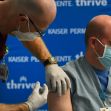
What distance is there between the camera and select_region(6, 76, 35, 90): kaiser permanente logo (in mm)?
2535

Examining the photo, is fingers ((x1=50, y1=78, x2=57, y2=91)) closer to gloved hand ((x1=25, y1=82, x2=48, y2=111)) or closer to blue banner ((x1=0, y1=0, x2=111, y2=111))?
gloved hand ((x1=25, y1=82, x2=48, y2=111))

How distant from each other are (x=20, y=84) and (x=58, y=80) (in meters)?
0.89

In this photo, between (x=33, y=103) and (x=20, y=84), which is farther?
(x=20, y=84)

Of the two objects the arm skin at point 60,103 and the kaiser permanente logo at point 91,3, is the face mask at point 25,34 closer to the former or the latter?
the arm skin at point 60,103

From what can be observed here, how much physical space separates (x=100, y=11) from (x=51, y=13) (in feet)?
3.21

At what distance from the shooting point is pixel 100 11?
2.50 metres

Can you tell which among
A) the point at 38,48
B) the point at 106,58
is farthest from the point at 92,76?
the point at 38,48

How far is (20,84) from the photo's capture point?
2.56 metres

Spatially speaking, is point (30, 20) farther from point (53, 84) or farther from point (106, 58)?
point (106, 58)

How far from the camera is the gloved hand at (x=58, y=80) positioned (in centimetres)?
166

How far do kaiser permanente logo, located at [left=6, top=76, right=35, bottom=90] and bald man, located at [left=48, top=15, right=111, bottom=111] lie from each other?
33.0 inches

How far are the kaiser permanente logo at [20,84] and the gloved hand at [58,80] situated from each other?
31.1 inches

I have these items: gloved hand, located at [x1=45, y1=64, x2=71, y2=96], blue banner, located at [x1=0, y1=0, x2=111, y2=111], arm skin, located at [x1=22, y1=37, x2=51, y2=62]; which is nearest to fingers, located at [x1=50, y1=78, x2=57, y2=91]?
gloved hand, located at [x1=45, y1=64, x2=71, y2=96]

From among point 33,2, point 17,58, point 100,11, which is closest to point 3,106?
point 33,2
